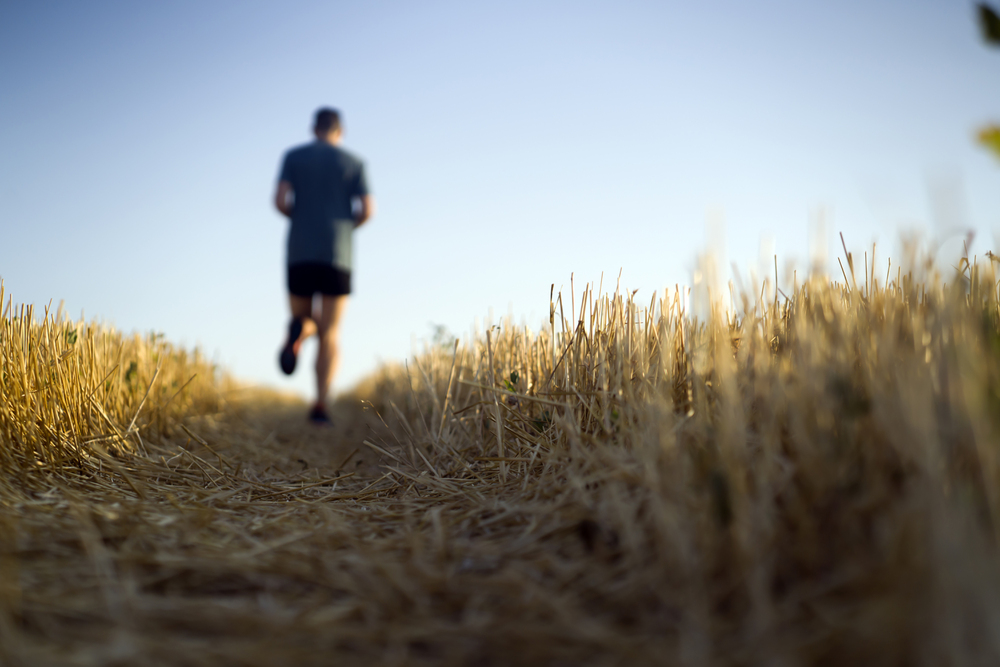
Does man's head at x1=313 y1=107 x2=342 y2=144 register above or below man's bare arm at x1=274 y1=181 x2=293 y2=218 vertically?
above

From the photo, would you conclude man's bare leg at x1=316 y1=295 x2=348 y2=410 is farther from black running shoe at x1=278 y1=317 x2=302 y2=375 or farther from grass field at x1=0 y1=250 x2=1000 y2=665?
grass field at x1=0 y1=250 x2=1000 y2=665

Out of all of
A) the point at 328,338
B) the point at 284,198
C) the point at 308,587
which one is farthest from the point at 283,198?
the point at 308,587

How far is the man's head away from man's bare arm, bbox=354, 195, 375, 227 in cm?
52

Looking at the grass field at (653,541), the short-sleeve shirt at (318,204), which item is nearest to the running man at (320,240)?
the short-sleeve shirt at (318,204)

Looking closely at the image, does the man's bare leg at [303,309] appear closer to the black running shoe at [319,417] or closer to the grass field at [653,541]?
the black running shoe at [319,417]

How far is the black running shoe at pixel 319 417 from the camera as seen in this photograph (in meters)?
4.09

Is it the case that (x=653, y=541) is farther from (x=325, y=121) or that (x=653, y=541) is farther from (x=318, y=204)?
(x=325, y=121)

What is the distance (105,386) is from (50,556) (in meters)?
1.58

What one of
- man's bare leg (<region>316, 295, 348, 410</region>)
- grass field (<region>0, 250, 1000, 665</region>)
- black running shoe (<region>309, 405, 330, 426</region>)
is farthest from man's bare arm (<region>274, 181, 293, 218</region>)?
grass field (<region>0, 250, 1000, 665</region>)

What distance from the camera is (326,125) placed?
13.9ft

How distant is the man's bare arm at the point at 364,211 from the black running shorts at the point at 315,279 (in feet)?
1.52

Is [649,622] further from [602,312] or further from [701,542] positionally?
[602,312]

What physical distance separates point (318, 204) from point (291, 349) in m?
1.06

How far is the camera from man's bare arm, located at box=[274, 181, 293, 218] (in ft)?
13.4
